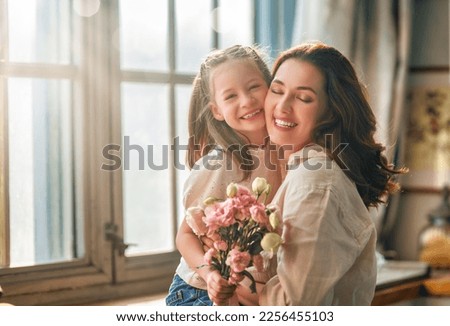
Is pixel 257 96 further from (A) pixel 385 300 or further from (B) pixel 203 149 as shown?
(A) pixel 385 300

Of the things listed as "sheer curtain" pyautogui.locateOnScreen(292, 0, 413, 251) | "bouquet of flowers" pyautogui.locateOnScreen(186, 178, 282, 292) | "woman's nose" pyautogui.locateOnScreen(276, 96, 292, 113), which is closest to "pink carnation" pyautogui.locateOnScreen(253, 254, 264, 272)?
"bouquet of flowers" pyautogui.locateOnScreen(186, 178, 282, 292)

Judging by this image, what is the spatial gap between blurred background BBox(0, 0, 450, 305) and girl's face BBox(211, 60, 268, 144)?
32 centimetres

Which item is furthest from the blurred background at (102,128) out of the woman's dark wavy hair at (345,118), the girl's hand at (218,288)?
the girl's hand at (218,288)

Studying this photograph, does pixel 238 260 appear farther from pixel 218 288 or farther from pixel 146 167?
pixel 146 167

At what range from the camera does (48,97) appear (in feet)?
5.09

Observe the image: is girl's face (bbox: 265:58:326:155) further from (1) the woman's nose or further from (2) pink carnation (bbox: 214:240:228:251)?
(2) pink carnation (bbox: 214:240:228:251)

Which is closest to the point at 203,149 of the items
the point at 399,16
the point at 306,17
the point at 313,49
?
the point at 313,49

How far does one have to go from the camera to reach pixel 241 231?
1155 mm

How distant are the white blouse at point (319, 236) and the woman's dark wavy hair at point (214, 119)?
0.38ft

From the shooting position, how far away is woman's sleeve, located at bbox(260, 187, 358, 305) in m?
1.13

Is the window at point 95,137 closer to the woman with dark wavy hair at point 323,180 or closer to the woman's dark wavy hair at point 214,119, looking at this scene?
the woman's dark wavy hair at point 214,119

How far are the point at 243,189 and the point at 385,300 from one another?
713 mm

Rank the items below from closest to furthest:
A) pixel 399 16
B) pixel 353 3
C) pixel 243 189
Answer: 1. pixel 243 189
2. pixel 353 3
3. pixel 399 16
